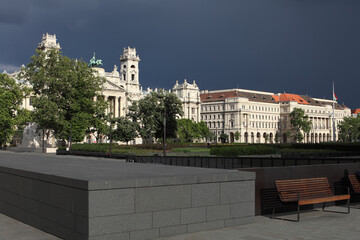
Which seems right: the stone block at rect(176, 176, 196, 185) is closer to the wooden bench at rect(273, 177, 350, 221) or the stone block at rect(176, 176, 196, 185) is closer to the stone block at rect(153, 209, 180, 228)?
the stone block at rect(153, 209, 180, 228)

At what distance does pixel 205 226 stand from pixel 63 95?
58672 millimetres

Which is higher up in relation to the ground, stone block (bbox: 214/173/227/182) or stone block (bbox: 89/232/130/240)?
stone block (bbox: 214/173/227/182)

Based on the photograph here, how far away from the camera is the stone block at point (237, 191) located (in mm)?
9977

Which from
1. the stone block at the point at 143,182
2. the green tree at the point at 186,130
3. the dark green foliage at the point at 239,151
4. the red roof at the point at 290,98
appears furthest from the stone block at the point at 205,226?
the red roof at the point at 290,98

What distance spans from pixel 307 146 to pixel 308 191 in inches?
1746

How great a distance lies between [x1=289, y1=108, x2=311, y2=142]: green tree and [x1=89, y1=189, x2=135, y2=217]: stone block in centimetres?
15082

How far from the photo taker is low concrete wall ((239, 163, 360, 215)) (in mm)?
11305

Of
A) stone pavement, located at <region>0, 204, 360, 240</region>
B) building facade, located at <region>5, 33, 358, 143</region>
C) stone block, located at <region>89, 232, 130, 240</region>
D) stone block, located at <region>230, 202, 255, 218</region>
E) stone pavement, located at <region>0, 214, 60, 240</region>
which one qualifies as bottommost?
stone pavement, located at <region>0, 214, 60, 240</region>

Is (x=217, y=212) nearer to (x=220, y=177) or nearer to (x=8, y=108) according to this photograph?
(x=220, y=177)

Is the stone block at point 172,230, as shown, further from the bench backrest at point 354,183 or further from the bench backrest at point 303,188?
the bench backrest at point 354,183

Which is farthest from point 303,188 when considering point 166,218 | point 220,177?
point 166,218

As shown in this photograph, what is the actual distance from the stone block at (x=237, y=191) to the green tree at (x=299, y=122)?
148 metres

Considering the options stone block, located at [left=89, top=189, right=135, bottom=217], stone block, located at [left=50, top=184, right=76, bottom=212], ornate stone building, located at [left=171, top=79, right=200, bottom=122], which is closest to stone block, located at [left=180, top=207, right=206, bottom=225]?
stone block, located at [left=89, top=189, right=135, bottom=217]

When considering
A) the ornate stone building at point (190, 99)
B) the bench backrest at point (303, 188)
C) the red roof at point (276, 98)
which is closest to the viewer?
the bench backrest at point (303, 188)
